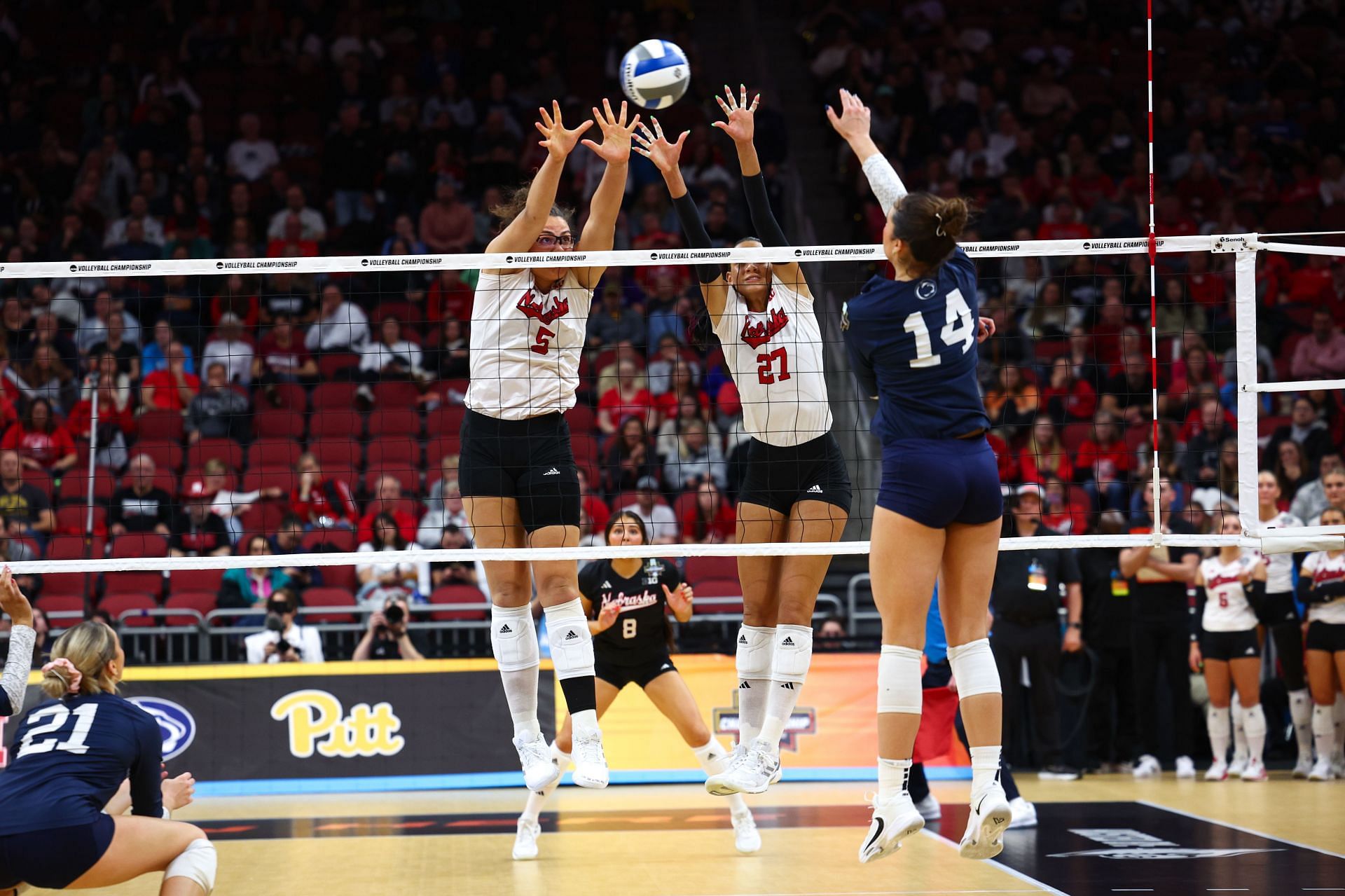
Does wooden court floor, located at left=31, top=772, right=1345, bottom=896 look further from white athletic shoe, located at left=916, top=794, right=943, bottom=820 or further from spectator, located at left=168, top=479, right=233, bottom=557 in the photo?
spectator, located at left=168, top=479, right=233, bottom=557

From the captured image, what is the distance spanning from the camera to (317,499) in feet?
44.5

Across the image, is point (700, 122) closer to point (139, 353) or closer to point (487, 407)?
point (139, 353)

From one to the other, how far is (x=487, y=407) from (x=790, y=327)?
63.7 inches

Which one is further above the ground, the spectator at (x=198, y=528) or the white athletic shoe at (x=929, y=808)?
the spectator at (x=198, y=528)

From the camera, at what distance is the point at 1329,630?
1199 cm

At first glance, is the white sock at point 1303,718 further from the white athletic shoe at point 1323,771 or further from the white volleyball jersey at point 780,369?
the white volleyball jersey at point 780,369

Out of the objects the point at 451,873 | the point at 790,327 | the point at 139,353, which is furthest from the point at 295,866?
the point at 139,353

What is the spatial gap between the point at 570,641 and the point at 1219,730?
7772 millimetres

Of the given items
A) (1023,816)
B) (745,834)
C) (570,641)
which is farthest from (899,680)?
(1023,816)

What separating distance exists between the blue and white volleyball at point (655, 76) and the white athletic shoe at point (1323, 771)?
28.6 ft

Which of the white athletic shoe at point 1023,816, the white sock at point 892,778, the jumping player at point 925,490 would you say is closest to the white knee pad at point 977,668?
the jumping player at point 925,490

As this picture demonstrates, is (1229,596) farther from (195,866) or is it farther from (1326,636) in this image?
(195,866)

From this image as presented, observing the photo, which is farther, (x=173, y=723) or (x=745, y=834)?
(x=173, y=723)

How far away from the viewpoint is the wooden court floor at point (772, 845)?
8070 mm
